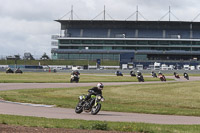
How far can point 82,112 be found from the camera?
21.6 meters

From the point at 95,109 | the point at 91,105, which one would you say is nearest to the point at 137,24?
the point at 91,105

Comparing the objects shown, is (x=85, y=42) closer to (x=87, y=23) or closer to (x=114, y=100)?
(x=87, y=23)

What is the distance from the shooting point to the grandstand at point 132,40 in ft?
483

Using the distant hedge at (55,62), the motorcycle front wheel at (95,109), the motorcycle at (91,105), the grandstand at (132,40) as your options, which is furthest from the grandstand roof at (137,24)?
the motorcycle front wheel at (95,109)

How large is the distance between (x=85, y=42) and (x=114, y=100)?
12261cm

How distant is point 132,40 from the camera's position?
14900 centimetres

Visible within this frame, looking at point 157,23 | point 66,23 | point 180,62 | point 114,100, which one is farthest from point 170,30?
point 114,100

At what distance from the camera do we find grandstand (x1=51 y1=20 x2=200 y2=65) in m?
147

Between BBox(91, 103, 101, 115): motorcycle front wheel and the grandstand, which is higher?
the grandstand

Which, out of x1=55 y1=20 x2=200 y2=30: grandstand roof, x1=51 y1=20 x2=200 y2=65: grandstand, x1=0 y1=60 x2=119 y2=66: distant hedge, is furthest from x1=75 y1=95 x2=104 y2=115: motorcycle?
x1=55 y1=20 x2=200 y2=30: grandstand roof

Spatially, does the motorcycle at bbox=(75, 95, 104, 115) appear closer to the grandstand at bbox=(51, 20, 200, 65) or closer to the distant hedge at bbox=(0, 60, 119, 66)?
the distant hedge at bbox=(0, 60, 119, 66)

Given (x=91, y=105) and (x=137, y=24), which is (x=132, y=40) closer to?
(x=137, y=24)

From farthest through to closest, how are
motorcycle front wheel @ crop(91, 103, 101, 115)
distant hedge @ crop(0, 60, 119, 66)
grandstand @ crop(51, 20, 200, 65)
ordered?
grandstand @ crop(51, 20, 200, 65)
distant hedge @ crop(0, 60, 119, 66)
motorcycle front wheel @ crop(91, 103, 101, 115)

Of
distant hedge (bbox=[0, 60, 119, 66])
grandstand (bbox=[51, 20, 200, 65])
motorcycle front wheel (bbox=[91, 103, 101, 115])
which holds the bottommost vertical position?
motorcycle front wheel (bbox=[91, 103, 101, 115])
